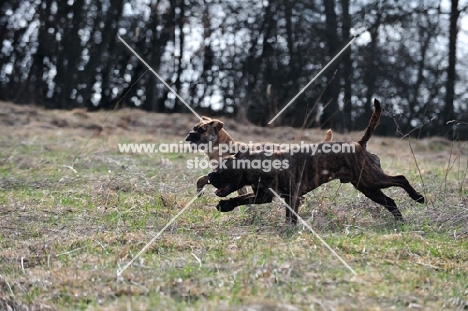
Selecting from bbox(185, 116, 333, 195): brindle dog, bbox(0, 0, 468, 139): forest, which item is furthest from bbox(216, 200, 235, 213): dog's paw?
bbox(0, 0, 468, 139): forest

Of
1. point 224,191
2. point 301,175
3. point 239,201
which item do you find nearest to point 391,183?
point 301,175

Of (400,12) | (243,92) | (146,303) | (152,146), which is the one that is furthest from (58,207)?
(400,12)

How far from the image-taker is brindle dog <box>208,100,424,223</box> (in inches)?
261

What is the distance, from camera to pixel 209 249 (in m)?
5.69

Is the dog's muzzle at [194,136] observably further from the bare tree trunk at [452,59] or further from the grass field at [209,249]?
the bare tree trunk at [452,59]

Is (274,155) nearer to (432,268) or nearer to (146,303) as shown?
(432,268)

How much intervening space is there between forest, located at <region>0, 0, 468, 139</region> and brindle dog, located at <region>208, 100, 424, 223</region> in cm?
1880

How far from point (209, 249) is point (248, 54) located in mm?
22269

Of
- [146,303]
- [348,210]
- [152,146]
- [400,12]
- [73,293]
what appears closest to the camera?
[146,303]

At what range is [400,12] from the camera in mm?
26328

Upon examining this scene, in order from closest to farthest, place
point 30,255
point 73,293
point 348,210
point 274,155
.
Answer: point 73,293 → point 30,255 → point 274,155 → point 348,210

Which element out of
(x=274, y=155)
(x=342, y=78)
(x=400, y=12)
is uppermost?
(x=400, y=12)

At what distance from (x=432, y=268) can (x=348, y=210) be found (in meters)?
2.19

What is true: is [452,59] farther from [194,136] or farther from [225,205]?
[225,205]
